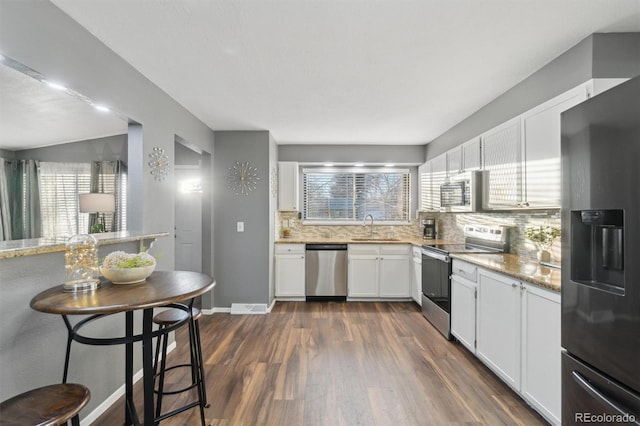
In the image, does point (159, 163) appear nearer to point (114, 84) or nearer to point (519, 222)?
point (114, 84)

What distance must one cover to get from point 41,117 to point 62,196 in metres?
1.25

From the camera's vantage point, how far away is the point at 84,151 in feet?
12.0

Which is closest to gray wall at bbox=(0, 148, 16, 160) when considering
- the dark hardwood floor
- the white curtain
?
the white curtain

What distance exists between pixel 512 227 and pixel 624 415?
7.13ft

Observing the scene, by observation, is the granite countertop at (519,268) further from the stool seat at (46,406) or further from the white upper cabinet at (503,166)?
the stool seat at (46,406)

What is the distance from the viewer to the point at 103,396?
80.0 inches

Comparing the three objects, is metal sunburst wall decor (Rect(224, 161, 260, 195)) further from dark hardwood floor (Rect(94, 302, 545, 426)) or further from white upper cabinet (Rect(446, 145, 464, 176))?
white upper cabinet (Rect(446, 145, 464, 176))

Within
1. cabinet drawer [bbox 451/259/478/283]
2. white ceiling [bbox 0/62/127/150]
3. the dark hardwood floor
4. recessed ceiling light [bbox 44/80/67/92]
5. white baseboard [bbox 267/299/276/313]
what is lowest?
the dark hardwood floor

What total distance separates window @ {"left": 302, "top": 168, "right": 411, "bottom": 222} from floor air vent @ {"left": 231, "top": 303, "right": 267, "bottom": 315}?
1.73 metres

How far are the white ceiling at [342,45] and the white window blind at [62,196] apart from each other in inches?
68.6

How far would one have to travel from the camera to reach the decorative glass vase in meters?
1.55

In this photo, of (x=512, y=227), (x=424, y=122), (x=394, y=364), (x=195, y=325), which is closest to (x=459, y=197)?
(x=512, y=227)

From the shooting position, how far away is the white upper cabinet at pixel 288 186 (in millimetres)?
4738

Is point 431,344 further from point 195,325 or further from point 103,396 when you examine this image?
point 103,396
